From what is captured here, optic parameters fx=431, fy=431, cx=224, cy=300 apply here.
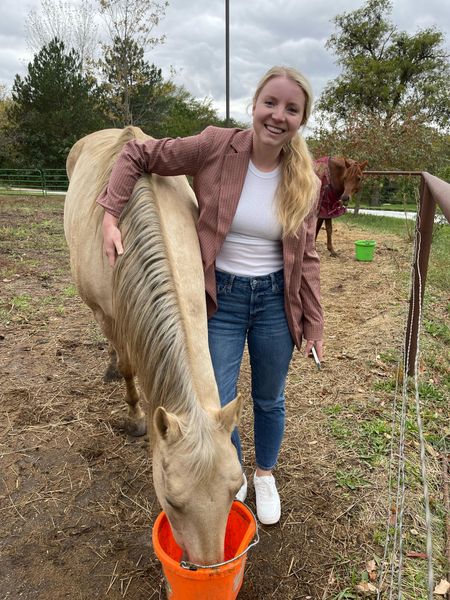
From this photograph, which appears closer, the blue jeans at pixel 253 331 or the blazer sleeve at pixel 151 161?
the blazer sleeve at pixel 151 161

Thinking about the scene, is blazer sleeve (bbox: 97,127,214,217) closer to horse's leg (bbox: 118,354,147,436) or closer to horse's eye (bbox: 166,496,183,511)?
horse's eye (bbox: 166,496,183,511)

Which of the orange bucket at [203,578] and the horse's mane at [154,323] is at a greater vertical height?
the horse's mane at [154,323]

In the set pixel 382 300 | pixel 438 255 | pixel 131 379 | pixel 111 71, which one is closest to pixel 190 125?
pixel 111 71

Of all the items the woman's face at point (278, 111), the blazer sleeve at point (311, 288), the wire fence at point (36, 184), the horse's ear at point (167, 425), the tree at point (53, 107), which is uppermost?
the tree at point (53, 107)

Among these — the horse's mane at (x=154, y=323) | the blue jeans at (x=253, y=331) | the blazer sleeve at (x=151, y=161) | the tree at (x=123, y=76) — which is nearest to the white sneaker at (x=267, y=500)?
the blue jeans at (x=253, y=331)

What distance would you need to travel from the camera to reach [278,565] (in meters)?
2.00

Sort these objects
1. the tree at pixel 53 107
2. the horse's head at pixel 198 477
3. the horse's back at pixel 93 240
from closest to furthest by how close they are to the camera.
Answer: the horse's head at pixel 198 477 < the horse's back at pixel 93 240 < the tree at pixel 53 107

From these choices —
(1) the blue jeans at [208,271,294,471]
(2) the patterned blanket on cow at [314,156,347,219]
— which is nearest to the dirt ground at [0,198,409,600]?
(1) the blue jeans at [208,271,294,471]

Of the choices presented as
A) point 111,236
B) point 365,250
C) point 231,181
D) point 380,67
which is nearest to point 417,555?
point 231,181

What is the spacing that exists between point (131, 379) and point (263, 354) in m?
1.10

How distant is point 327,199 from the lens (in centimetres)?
814

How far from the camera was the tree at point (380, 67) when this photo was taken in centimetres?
2430

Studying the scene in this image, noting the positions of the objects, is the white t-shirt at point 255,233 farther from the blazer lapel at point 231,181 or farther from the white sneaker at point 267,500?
the white sneaker at point 267,500

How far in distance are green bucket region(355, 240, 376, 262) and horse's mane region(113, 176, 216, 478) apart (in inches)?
246
